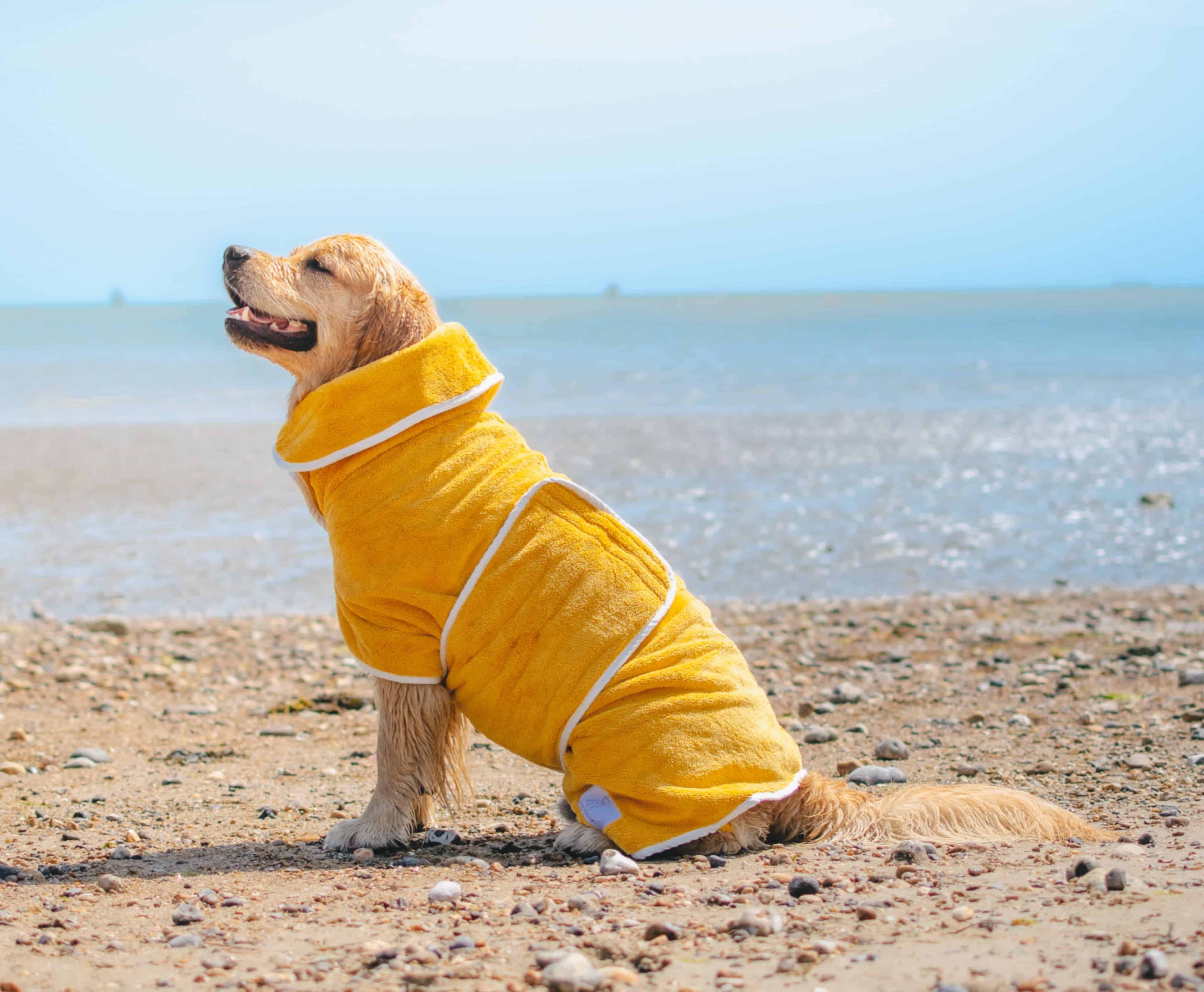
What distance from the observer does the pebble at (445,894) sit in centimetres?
382

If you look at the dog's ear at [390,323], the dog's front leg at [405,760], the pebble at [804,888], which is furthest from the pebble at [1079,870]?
the dog's ear at [390,323]

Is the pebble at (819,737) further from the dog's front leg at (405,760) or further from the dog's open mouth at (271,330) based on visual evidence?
the dog's open mouth at (271,330)

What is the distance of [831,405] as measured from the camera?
1087 inches

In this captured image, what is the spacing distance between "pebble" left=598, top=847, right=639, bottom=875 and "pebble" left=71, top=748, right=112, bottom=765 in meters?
3.50

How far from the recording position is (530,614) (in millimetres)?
4250

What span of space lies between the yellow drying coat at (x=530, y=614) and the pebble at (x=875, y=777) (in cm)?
128

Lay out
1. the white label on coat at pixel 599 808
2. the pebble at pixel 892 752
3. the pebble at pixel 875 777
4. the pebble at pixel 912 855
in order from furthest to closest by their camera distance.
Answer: the pebble at pixel 892 752 < the pebble at pixel 875 777 < the white label on coat at pixel 599 808 < the pebble at pixel 912 855

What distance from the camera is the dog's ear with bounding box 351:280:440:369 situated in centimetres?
464

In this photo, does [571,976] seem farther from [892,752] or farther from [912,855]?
[892,752]

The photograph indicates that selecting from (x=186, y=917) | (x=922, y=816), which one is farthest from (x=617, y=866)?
(x=186, y=917)

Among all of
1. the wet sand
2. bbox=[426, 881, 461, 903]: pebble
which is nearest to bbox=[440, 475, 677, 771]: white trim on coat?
bbox=[426, 881, 461, 903]: pebble

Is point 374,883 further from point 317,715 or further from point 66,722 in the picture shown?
point 66,722

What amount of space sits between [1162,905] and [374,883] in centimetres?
249

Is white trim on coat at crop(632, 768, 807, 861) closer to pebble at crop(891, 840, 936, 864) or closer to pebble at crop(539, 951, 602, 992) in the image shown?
pebble at crop(891, 840, 936, 864)
